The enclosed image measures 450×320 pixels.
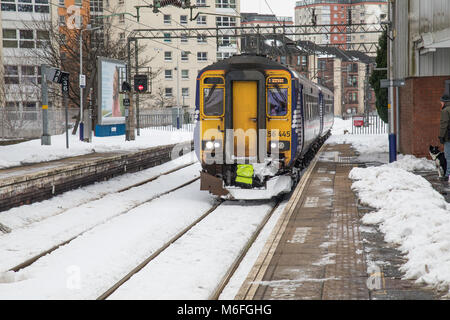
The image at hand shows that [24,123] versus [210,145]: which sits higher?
[24,123]

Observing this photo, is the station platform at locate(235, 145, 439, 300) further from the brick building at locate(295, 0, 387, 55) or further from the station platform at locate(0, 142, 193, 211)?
the brick building at locate(295, 0, 387, 55)

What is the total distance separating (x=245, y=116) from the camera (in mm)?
15602

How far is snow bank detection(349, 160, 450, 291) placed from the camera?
778cm

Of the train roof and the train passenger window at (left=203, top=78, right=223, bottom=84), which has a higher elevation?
the train roof

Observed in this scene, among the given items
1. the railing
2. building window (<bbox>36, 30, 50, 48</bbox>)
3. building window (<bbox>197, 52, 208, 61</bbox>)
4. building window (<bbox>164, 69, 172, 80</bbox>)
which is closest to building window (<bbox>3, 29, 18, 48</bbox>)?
building window (<bbox>36, 30, 50, 48</bbox>)

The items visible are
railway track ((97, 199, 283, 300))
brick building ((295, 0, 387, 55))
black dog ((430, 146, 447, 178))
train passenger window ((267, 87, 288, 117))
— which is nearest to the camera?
railway track ((97, 199, 283, 300))

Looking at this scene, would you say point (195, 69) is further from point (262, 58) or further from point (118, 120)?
point (262, 58)

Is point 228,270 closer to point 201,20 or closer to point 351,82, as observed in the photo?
point 201,20

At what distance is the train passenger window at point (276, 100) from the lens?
15.6 m

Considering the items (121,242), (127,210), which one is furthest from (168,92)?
(121,242)

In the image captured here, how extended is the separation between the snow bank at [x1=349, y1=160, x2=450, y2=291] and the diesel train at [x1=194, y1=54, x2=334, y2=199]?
1979mm

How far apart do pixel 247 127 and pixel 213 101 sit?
0.98 meters

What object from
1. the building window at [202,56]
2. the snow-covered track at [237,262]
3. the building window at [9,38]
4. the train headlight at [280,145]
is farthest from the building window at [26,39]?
the snow-covered track at [237,262]

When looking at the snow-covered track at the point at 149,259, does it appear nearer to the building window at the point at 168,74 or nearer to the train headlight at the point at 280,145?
the train headlight at the point at 280,145
